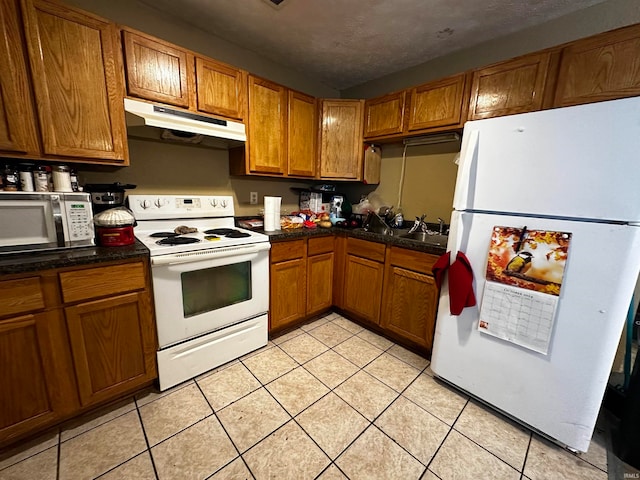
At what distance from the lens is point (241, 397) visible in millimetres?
1560

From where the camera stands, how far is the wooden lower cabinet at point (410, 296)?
1.87 m

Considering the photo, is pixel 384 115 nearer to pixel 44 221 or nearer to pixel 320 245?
pixel 320 245

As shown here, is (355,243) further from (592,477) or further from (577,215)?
(592,477)

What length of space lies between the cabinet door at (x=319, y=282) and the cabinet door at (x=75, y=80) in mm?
1605

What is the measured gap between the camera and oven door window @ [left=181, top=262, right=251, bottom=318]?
5.30ft

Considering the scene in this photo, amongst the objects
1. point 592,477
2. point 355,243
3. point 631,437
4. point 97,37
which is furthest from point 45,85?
A: point 631,437

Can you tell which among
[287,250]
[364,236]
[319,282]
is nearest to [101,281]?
[287,250]

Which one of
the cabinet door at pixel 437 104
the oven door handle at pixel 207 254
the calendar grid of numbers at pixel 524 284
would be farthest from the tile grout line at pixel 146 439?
the cabinet door at pixel 437 104

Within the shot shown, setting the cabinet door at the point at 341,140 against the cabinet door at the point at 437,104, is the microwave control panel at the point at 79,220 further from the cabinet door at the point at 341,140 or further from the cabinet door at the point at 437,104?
the cabinet door at the point at 437,104

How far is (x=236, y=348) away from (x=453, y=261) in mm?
1614

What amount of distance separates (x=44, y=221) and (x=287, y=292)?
1.53 m

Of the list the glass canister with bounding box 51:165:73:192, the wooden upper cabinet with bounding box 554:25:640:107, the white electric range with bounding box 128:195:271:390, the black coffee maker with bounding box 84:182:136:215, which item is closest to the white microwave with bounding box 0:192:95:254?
the glass canister with bounding box 51:165:73:192

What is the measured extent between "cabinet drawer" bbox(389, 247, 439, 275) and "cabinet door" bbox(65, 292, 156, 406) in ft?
5.63

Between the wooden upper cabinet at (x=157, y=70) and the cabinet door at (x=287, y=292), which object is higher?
the wooden upper cabinet at (x=157, y=70)
